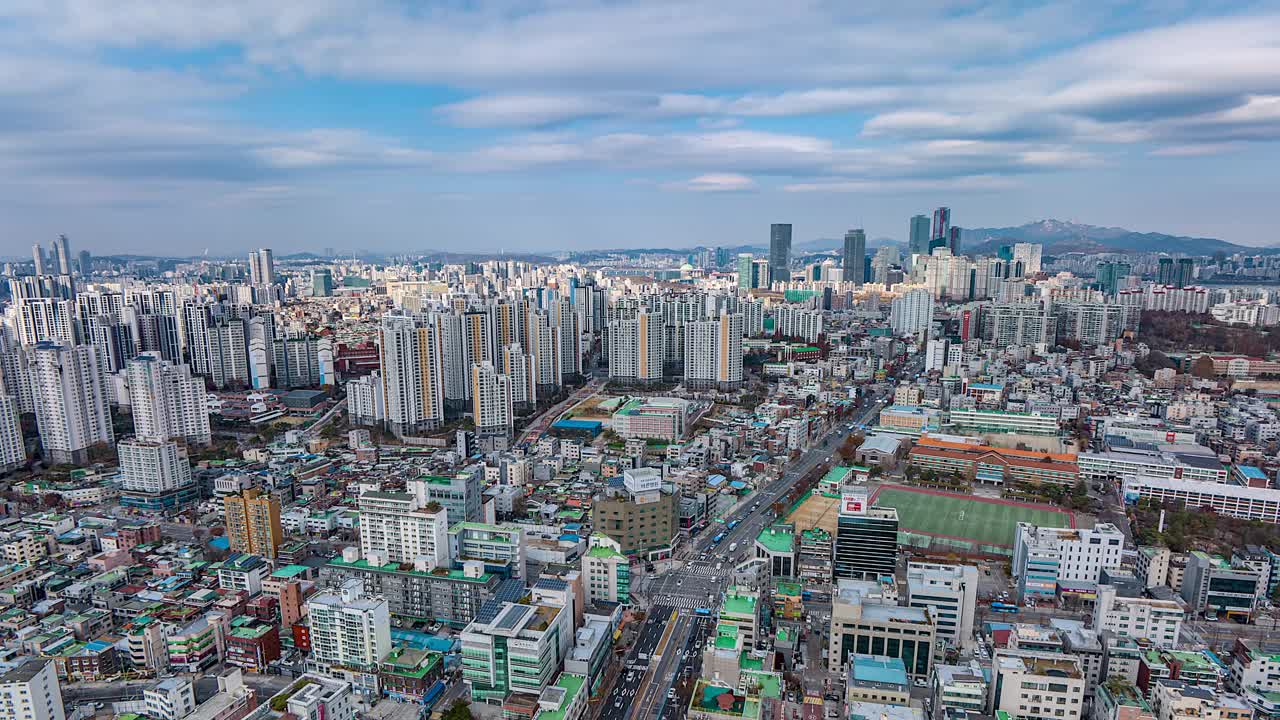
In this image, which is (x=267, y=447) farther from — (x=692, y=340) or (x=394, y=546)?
(x=692, y=340)

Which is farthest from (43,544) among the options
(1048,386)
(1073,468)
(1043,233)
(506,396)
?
(1043,233)

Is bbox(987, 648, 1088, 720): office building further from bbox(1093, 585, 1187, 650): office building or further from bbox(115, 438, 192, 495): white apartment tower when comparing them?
bbox(115, 438, 192, 495): white apartment tower

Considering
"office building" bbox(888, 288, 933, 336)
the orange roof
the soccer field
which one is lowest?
the soccer field

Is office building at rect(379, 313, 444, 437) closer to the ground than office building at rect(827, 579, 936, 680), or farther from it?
farther from it

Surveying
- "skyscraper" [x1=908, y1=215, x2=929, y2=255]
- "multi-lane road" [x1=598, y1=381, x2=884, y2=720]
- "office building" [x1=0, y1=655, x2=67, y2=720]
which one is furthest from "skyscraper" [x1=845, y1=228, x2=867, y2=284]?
"office building" [x1=0, y1=655, x2=67, y2=720]

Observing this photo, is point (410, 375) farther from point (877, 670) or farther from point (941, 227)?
point (941, 227)

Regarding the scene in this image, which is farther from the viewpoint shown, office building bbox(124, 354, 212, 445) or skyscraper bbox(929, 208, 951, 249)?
skyscraper bbox(929, 208, 951, 249)

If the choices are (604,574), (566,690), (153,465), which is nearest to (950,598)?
(604,574)
